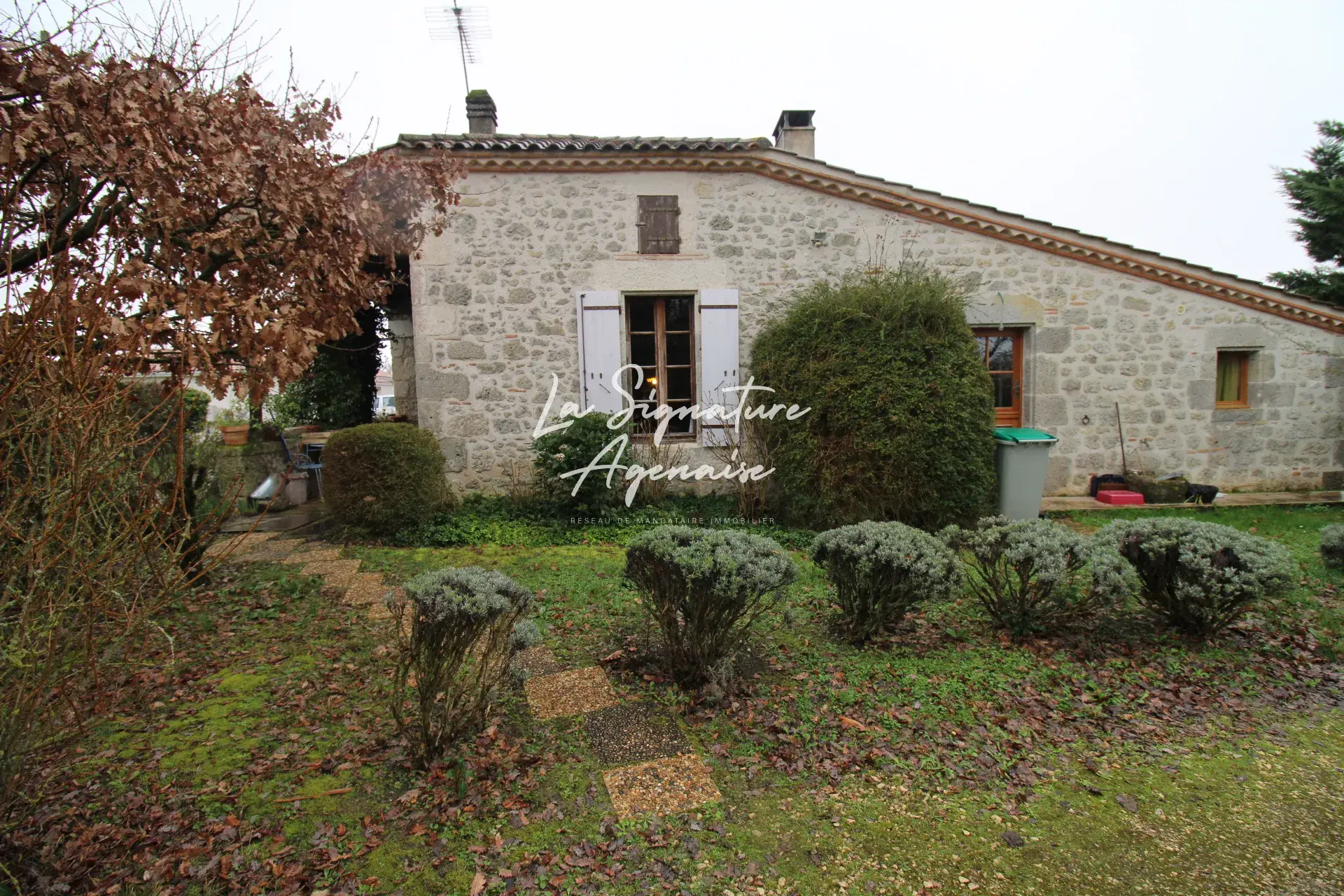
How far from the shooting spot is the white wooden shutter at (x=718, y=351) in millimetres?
6922

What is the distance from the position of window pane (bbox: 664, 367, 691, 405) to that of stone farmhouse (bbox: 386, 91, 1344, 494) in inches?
1.0

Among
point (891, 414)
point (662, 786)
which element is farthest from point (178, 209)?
point (891, 414)

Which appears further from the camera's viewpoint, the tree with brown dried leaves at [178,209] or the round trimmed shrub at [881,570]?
the round trimmed shrub at [881,570]

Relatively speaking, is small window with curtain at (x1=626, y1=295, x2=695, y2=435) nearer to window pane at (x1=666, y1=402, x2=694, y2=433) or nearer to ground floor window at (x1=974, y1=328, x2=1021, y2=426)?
window pane at (x1=666, y1=402, x2=694, y2=433)

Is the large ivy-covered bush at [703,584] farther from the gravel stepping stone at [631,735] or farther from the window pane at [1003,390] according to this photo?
the window pane at [1003,390]

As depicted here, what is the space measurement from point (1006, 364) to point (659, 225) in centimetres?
A: 451

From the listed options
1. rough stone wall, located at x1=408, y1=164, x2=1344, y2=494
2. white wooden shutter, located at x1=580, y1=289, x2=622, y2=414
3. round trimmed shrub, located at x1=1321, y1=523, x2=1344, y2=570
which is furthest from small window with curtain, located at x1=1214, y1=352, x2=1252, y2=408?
white wooden shutter, located at x1=580, y1=289, x2=622, y2=414

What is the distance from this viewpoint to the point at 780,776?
2391mm

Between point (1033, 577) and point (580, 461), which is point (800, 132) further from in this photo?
point (1033, 577)

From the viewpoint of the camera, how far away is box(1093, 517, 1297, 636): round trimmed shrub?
10.6 ft

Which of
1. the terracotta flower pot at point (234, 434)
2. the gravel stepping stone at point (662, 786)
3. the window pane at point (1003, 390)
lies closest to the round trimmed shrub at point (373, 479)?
the terracotta flower pot at point (234, 434)

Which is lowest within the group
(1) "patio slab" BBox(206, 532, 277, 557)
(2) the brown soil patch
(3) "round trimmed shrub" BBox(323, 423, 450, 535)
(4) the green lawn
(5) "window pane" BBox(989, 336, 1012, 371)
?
(4) the green lawn

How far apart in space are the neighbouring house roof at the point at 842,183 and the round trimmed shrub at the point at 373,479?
10.3 ft

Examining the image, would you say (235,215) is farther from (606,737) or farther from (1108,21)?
(1108,21)
